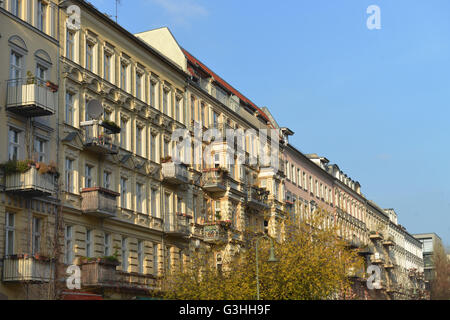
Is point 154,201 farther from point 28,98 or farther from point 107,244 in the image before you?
point 28,98

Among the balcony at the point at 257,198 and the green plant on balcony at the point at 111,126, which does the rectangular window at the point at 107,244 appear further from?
the balcony at the point at 257,198

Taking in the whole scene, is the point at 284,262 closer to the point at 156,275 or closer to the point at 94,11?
the point at 156,275

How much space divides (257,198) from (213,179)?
8.67 metres

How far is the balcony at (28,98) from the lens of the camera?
3122 centimetres

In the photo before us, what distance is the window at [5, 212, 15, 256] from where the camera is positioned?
30641 mm

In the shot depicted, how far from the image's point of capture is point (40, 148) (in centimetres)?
3375

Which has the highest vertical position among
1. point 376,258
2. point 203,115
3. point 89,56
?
point 203,115

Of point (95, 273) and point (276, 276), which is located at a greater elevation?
point (95, 273)

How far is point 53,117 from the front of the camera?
3466cm

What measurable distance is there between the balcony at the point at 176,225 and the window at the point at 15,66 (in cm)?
1582

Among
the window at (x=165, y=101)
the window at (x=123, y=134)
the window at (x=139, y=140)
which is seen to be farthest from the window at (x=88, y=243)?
the window at (x=165, y=101)

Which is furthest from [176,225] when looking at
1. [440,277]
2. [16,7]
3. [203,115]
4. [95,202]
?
[440,277]

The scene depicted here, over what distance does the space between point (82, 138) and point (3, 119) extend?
6270 millimetres

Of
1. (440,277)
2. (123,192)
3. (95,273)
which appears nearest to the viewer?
(95,273)
